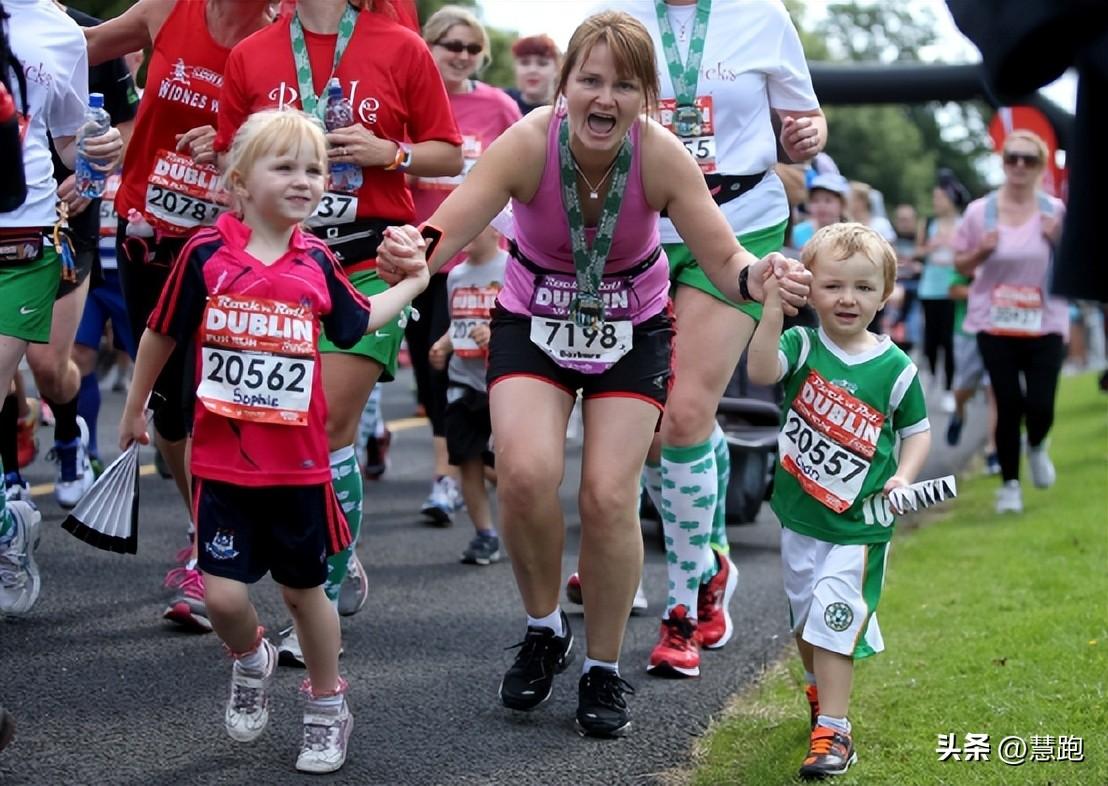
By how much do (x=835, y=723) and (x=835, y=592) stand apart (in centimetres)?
34

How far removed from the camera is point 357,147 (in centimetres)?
502

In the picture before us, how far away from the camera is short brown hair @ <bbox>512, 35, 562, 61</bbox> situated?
9977 millimetres

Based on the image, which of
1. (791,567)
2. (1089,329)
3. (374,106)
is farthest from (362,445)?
(1089,329)

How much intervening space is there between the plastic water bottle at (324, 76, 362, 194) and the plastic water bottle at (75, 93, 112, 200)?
2.63 ft

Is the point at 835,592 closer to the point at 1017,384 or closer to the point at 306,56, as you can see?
the point at 306,56

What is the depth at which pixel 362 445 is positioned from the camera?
32.5 ft

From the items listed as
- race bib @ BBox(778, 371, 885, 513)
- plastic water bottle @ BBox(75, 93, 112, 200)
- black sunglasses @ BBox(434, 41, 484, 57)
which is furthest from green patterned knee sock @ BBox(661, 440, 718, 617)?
black sunglasses @ BBox(434, 41, 484, 57)

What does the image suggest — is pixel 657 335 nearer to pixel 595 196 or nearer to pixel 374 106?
pixel 595 196

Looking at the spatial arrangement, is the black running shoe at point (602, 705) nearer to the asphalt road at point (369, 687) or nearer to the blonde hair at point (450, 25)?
the asphalt road at point (369, 687)

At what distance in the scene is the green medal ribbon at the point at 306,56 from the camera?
5086mm

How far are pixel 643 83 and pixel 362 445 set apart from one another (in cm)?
560

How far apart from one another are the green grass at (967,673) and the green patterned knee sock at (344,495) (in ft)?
4.02

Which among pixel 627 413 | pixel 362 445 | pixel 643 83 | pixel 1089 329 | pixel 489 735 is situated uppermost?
pixel 643 83

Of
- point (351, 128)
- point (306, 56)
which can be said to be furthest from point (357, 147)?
point (306, 56)
